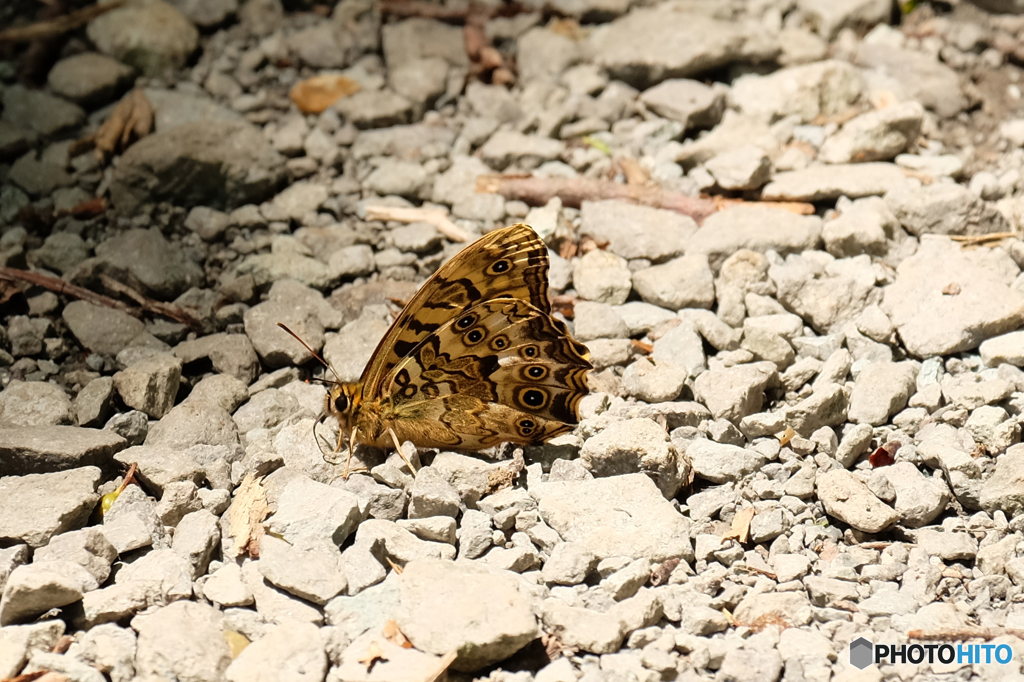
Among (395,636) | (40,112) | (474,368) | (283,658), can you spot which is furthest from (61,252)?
(395,636)

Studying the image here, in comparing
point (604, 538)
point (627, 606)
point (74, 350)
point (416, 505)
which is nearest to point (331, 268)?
point (74, 350)

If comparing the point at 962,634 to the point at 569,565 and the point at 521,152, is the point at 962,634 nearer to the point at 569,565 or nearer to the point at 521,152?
the point at 569,565

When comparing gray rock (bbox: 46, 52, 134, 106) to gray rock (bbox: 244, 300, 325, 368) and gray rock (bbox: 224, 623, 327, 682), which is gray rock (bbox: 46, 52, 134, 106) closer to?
gray rock (bbox: 244, 300, 325, 368)

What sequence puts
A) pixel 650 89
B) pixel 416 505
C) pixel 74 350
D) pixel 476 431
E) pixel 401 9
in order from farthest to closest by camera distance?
pixel 401 9, pixel 650 89, pixel 74 350, pixel 476 431, pixel 416 505

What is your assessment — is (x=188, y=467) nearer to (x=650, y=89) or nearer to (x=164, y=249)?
(x=164, y=249)

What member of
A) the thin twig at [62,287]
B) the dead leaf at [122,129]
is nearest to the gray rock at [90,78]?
the dead leaf at [122,129]

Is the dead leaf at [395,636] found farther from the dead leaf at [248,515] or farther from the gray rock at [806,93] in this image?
the gray rock at [806,93]

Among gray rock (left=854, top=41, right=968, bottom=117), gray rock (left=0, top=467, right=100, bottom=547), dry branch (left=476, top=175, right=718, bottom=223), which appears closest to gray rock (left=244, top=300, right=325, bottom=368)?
gray rock (left=0, top=467, right=100, bottom=547)
